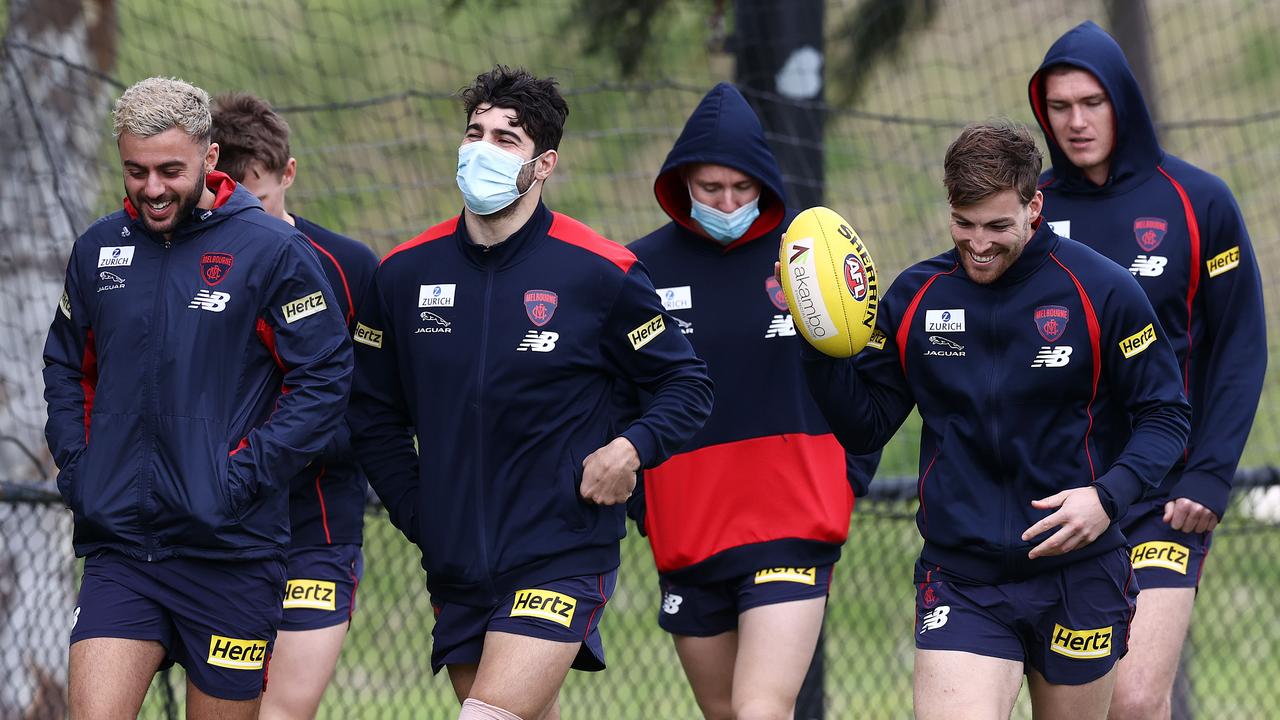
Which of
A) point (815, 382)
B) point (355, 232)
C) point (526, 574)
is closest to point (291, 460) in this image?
point (526, 574)

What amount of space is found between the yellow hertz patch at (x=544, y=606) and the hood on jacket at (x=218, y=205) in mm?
1312

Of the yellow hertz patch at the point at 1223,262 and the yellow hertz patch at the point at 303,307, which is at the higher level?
the yellow hertz patch at the point at 303,307

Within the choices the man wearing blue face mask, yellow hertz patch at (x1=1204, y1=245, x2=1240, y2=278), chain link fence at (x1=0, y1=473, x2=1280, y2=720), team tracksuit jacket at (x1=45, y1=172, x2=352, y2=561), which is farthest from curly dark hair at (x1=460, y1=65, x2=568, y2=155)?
chain link fence at (x1=0, y1=473, x2=1280, y2=720)

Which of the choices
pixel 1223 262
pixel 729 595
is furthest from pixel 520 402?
pixel 1223 262

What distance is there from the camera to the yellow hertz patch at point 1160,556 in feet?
16.7

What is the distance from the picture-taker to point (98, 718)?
4.18 meters

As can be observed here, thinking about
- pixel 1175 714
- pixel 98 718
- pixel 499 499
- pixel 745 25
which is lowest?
pixel 1175 714

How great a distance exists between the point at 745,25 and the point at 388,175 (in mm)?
2413

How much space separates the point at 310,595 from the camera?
5.22 m

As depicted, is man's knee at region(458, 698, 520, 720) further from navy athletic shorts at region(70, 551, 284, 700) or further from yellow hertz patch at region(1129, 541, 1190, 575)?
yellow hertz patch at region(1129, 541, 1190, 575)

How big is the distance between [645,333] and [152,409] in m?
1.34

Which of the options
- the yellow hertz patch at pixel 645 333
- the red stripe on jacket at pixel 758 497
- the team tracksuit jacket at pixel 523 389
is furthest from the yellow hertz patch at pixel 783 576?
the yellow hertz patch at pixel 645 333

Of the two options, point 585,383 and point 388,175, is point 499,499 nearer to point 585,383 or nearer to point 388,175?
point 585,383

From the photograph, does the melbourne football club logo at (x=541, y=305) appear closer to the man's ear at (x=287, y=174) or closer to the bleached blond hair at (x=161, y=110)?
the bleached blond hair at (x=161, y=110)
